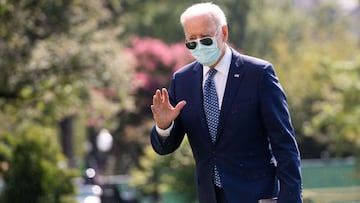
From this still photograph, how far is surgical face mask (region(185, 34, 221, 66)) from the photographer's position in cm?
531

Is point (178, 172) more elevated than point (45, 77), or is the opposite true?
point (45, 77)

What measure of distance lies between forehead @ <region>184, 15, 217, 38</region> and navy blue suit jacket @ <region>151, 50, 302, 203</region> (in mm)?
261

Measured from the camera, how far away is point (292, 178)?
523 centimetres

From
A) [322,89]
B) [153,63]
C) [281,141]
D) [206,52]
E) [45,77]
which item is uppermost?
[153,63]

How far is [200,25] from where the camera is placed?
17.4ft

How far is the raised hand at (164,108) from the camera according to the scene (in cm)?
529

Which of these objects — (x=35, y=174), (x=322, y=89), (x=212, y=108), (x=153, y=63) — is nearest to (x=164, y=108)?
(x=212, y=108)

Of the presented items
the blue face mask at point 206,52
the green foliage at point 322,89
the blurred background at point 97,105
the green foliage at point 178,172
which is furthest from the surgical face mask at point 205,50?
the green foliage at point 322,89

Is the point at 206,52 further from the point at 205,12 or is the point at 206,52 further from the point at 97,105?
the point at 97,105

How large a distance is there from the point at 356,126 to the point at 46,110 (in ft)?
19.3

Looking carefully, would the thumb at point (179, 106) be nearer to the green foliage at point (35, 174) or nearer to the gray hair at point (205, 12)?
the gray hair at point (205, 12)

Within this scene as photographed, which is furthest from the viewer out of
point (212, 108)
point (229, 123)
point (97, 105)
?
point (97, 105)

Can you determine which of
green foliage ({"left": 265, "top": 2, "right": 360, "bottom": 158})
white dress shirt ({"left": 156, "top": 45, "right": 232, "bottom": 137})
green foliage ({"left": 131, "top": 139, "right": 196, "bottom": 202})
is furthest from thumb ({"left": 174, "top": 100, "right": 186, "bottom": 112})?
green foliage ({"left": 265, "top": 2, "right": 360, "bottom": 158})

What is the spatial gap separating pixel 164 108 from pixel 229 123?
13.7 inches
